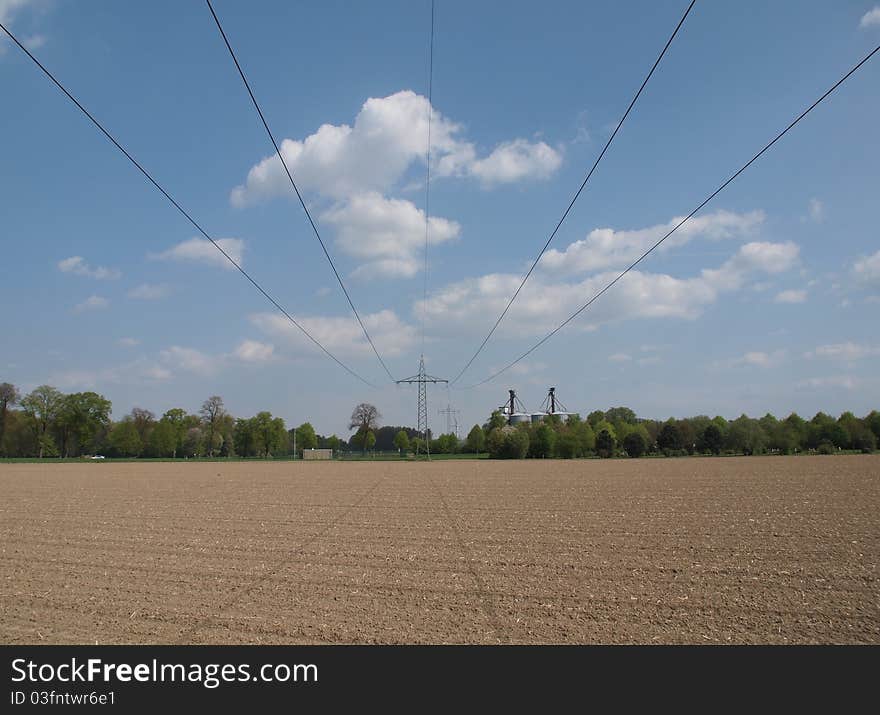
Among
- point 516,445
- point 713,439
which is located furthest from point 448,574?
point 713,439

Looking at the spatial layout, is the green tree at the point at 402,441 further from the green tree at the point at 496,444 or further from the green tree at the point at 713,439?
the green tree at the point at 713,439

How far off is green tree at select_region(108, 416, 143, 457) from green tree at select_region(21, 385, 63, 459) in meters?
14.7

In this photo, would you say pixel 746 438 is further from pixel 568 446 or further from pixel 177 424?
pixel 177 424

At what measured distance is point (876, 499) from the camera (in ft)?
86.9

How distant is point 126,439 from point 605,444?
9537cm

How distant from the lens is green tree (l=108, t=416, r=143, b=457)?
129 metres

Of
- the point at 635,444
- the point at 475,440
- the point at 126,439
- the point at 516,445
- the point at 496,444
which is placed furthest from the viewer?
the point at 475,440

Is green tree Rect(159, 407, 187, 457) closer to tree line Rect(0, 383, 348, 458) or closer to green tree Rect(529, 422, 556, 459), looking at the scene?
tree line Rect(0, 383, 348, 458)

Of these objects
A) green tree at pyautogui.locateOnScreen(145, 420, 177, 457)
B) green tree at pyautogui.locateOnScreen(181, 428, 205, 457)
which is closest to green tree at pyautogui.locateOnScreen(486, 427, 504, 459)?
green tree at pyautogui.locateOnScreen(145, 420, 177, 457)

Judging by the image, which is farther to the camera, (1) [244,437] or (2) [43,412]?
(1) [244,437]

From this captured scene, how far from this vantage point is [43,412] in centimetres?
11469

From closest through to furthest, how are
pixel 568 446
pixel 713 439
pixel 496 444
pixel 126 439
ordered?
pixel 496 444
pixel 568 446
pixel 713 439
pixel 126 439

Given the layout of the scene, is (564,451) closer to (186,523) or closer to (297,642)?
(186,523)
